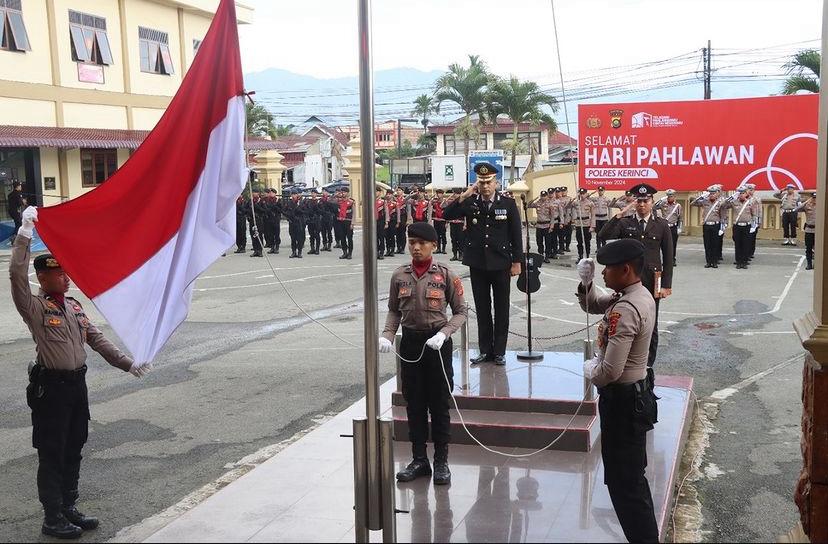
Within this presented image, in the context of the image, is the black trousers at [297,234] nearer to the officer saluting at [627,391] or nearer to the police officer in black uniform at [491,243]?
the police officer in black uniform at [491,243]

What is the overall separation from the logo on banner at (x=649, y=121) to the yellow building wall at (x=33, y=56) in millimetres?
18500

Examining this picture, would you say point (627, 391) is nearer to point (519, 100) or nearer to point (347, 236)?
point (347, 236)

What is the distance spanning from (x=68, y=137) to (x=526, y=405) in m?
24.6

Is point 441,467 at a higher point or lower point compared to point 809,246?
lower

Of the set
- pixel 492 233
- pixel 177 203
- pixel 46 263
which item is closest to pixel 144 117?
pixel 492 233

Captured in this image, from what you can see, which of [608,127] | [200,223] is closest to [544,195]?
[608,127]

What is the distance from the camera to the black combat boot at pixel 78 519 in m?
5.85

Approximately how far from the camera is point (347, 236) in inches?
981

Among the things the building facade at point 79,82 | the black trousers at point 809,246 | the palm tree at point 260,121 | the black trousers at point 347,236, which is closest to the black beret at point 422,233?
the black trousers at point 809,246

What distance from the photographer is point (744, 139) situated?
77.0ft

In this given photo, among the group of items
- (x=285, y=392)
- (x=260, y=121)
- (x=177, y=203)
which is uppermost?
(x=260, y=121)

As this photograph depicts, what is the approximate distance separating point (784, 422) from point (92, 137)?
26.2 meters

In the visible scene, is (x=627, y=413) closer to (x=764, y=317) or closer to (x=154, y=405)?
(x=154, y=405)

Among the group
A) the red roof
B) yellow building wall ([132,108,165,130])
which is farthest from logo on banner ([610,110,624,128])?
yellow building wall ([132,108,165,130])
